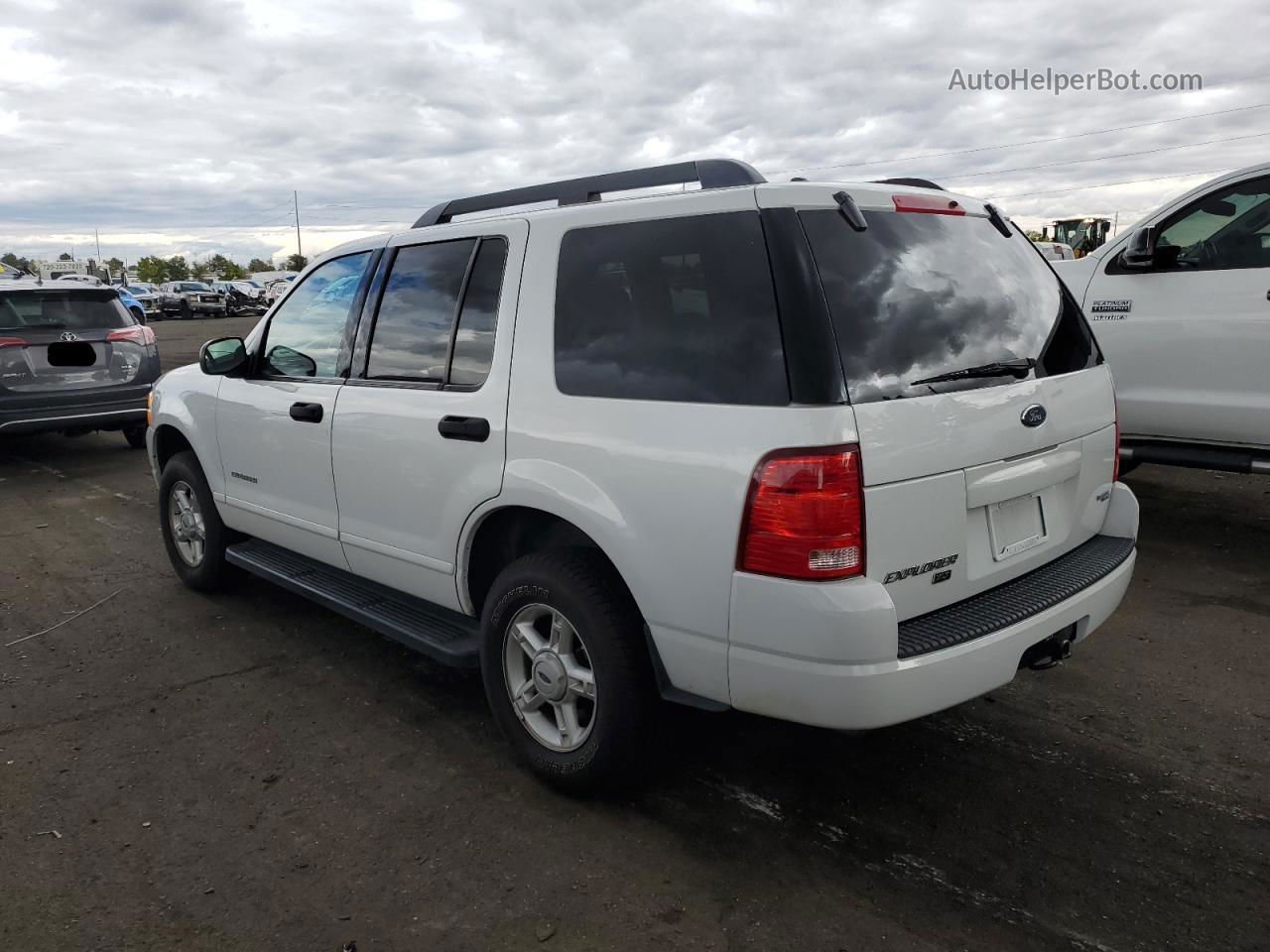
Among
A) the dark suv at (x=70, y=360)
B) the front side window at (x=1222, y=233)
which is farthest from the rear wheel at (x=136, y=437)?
Answer: the front side window at (x=1222, y=233)

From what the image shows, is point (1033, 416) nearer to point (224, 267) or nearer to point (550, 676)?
point (550, 676)

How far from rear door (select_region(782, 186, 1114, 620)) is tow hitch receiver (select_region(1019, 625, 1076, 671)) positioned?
219 millimetres

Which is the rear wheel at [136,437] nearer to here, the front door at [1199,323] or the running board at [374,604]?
the running board at [374,604]

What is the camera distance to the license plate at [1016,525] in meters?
2.87

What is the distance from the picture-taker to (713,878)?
2.75 meters

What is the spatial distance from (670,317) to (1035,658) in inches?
58.6

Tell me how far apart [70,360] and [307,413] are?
6465 millimetres

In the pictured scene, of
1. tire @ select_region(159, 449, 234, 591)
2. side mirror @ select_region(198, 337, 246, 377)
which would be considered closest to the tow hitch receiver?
side mirror @ select_region(198, 337, 246, 377)

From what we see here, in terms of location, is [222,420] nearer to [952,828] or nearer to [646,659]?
[646,659]

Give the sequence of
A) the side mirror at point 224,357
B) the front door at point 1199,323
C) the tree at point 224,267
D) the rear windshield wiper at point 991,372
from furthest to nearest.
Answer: the tree at point 224,267, the front door at point 1199,323, the side mirror at point 224,357, the rear windshield wiper at point 991,372

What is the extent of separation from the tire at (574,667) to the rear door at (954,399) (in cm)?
81

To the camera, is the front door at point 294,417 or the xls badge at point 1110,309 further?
the xls badge at point 1110,309

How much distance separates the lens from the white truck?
554 centimetres

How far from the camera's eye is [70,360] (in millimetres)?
9148
